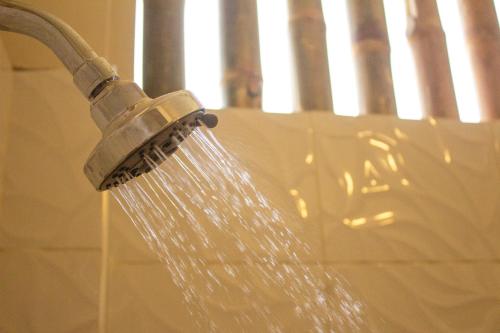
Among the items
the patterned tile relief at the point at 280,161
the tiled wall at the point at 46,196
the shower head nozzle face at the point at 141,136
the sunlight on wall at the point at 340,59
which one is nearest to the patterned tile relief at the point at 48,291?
the tiled wall at the point at 46,196

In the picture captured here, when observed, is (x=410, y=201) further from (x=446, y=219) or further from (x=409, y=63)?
(x=409, y=63)

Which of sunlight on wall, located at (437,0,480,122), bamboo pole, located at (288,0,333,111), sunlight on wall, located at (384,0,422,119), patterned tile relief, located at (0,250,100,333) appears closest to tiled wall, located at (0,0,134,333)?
patterned tile relief, located at (0,250,100,333)

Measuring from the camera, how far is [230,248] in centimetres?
68

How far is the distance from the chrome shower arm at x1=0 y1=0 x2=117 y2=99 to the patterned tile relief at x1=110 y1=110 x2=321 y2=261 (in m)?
0.34

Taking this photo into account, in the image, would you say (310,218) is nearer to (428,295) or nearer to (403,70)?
(428,295)

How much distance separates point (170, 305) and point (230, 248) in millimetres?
97

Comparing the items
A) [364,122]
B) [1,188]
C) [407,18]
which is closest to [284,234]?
[364,122]

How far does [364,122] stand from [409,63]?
0.65 feet

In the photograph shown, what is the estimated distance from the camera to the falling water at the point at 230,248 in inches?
25.1

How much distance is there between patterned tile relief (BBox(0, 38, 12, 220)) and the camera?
2.06ft

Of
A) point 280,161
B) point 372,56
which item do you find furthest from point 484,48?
point 280,161

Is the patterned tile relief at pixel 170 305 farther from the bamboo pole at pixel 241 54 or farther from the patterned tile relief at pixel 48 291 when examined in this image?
the bamboo pole at pixel 241 54

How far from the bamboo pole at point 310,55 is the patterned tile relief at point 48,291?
370 mm

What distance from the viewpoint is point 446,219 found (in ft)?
2.50
